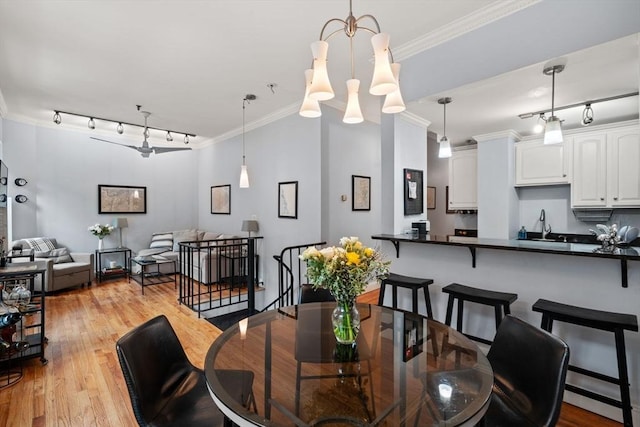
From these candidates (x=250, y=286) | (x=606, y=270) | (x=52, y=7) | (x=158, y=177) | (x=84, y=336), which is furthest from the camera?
(x=158, y=177)

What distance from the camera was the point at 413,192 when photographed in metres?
3.40

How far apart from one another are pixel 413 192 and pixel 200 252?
3.88 meters

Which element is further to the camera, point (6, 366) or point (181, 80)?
point (181, 80)

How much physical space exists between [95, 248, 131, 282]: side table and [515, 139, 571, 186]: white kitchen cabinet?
6858 millimetres

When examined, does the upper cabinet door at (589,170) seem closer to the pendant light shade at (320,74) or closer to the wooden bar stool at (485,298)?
the wooden bar stool at (485,298)

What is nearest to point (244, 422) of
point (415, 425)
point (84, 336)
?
point (415, 425)

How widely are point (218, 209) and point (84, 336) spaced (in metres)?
3.61

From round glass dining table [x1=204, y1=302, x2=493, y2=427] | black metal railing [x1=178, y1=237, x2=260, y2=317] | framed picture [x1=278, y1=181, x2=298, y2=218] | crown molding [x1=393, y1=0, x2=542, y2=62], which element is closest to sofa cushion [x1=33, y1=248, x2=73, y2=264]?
black metal railing [x1=178, y1=237, x2=260, y2=317]

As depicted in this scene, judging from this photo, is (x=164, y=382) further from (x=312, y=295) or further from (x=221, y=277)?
(x=221, y=277)

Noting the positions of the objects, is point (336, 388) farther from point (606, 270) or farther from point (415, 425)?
point (606, 270)

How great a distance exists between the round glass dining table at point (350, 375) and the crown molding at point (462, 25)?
2.33 metres

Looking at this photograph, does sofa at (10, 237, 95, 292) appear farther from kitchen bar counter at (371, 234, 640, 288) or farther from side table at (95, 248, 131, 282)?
kitchen bar counter at (371, 234, 640, 288)

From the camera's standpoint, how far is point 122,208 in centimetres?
Answer: 644

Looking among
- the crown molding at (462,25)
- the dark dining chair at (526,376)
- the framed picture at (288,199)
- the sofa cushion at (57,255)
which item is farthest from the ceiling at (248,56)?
the sofa cushion at (57,255)
